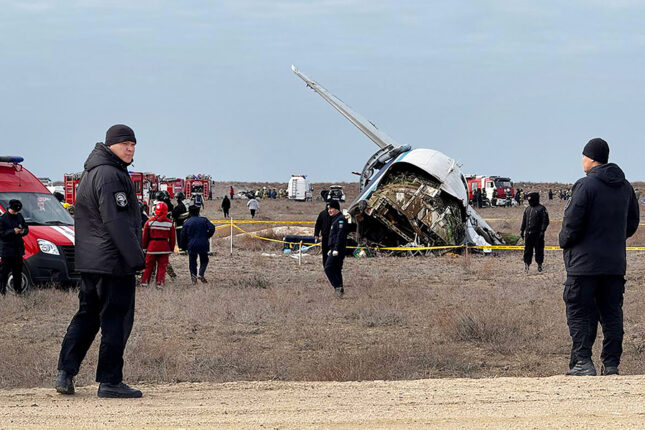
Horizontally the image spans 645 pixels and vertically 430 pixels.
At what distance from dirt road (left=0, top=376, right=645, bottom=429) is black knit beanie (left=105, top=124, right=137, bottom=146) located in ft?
6.17

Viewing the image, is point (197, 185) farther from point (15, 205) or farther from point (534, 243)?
point (15, 205)

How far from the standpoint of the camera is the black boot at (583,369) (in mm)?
8188

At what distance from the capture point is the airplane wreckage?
1056 inches

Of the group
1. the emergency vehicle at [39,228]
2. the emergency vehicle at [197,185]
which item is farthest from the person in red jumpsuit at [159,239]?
the emergency vehicle at [197,185]

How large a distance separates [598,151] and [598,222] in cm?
61

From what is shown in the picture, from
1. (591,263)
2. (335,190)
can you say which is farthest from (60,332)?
(335,190)

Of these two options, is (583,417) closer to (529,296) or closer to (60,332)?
(60,332)

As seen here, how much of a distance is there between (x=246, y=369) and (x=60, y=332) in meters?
3.72

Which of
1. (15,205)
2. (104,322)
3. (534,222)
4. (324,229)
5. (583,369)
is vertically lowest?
(583,369)

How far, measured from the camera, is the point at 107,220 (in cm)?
676

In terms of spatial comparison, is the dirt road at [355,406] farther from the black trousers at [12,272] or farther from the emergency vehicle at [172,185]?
the emergency vehicle at [172,185]

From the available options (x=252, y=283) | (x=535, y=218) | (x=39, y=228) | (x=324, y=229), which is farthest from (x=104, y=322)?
(x=535, y=218)

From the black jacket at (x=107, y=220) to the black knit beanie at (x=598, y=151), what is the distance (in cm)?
388

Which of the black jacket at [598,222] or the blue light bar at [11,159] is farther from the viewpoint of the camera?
the blue light bar at [11,159]
